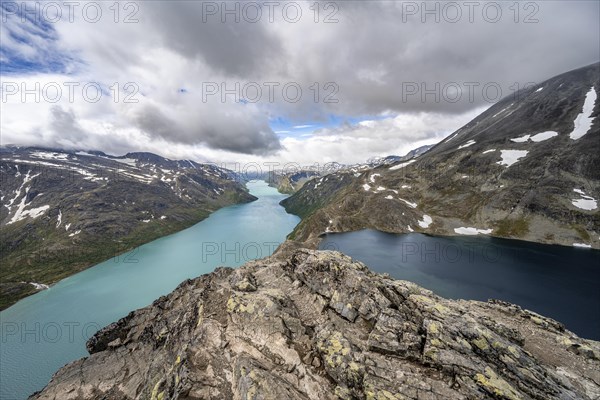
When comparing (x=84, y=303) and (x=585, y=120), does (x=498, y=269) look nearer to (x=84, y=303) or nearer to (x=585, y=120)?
(x=84, y=303)

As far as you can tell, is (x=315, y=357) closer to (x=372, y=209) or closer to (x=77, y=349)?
(x=77, y=349)

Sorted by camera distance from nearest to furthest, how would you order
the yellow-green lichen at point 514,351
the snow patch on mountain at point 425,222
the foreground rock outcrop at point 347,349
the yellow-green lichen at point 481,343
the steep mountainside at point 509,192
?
the foreground rock outcrop at point 347,349 → the yellow-green lichen at point 514,351 → the yellow-green lichen at point 481,343 → the steep mountainside at point 509,192 → the snow patch on mountain at point 425,222

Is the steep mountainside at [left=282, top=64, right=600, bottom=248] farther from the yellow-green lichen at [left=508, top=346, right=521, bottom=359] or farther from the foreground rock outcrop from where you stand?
the yellow-green lichen at [left=508, top=346, right=521, bottom=359]

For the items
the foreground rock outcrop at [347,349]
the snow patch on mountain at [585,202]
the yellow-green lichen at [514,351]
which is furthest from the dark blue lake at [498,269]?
the yellow-green lichen at [514,351]

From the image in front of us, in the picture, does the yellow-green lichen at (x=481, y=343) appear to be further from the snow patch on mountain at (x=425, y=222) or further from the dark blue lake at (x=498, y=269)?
the snow patch on mountain at (x=425, y=222)

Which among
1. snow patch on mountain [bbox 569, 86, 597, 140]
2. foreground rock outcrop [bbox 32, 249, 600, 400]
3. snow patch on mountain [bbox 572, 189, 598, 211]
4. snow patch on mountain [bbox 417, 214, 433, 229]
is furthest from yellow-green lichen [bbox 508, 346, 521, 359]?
snow patch on mountain [bbox 569, 86, 597, 140]
